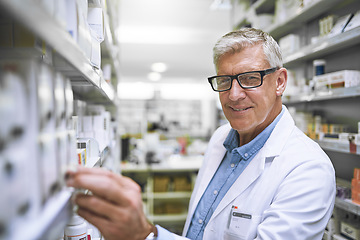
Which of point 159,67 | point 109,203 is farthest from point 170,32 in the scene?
point 109,203

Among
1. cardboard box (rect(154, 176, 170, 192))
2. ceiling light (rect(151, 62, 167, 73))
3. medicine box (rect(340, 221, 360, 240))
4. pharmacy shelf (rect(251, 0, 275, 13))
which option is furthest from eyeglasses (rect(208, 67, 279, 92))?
ceiling light (rect(151, 62, 167, 73))

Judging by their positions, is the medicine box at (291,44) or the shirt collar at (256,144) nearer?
the shirt collar at (256,144)

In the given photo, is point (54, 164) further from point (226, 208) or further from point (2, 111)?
point (226, 208)

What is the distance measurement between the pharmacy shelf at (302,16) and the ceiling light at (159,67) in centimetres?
628

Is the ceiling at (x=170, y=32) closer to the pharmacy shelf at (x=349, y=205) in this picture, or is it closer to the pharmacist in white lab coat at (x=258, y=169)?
the pharmacist in white lab coat at (x=258, y=169)

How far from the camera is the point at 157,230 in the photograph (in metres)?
1.06

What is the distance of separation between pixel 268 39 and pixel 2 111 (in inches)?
53.8

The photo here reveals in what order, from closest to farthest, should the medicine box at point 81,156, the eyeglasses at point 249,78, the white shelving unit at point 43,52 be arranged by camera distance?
the white shelving unit at point 43,52, the medicine box at point 81,156, the eyeglasses at point 249,78

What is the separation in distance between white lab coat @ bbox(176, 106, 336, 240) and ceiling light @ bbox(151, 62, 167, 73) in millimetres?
7853

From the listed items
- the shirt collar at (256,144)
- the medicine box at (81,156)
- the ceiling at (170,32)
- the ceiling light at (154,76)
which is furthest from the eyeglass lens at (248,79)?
the ceiling light at (154,76)

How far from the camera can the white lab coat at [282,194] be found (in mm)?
1159

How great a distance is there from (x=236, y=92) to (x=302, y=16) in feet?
5.03

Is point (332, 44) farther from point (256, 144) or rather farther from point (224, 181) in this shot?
point (224, 181)

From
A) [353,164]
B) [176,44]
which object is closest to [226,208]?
[353,164]
